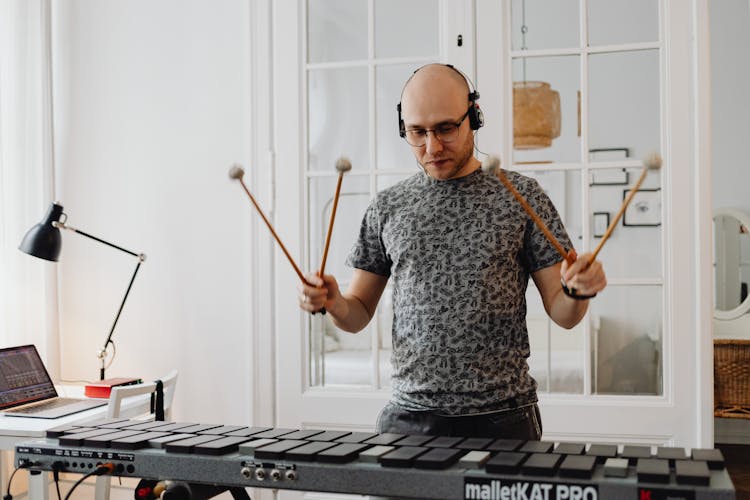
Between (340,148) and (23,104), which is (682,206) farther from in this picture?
(23,104)

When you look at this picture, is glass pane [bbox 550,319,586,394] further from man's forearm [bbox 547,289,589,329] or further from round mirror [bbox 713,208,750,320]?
round mirror [bbox 713,208,750,320]

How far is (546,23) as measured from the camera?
317 cm

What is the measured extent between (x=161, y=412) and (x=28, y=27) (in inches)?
69.0

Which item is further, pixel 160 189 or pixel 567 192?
pixel 160 189

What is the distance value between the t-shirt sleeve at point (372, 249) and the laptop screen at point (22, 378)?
1.52 metres

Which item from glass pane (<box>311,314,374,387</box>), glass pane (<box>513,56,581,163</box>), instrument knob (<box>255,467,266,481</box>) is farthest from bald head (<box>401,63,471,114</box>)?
glass pane (<box>311,314,374,387</box>)

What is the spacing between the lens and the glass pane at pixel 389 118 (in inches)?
132

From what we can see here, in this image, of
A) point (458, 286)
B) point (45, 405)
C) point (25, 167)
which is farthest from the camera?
point (25, 167)

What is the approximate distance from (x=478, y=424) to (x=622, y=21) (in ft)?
6.05

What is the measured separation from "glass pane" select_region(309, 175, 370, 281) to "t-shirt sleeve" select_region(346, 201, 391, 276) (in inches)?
48.3

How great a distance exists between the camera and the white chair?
9.05 ft

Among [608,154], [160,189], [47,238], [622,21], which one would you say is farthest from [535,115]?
[47,238]

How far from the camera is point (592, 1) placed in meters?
3.13

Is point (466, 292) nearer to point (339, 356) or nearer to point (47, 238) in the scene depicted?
point (339, 356)
